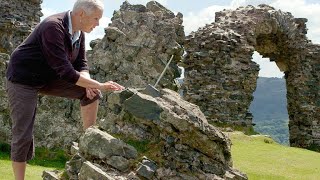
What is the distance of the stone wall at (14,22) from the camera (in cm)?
2333

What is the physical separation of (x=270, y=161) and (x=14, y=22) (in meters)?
15.3

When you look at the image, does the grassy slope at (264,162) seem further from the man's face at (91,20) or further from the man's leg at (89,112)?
the man's face at (91,20)

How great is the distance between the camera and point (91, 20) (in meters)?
5.46

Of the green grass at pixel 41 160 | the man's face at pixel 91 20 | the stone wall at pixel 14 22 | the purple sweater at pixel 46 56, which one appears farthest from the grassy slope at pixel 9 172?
the stone wall at pixel 14 22

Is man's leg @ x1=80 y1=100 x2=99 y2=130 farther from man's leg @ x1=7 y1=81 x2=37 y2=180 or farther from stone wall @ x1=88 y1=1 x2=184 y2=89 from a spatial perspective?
stone wall @ x1=88 y1=1 x2=184 y2=89

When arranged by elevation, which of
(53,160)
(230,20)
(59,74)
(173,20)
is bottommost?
(53,160)

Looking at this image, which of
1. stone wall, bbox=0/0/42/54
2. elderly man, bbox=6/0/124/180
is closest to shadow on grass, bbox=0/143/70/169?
elderly man, bbox=6/0/124/180

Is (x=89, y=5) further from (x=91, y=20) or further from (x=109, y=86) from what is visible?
(x=109, y=86)

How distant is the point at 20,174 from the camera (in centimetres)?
555

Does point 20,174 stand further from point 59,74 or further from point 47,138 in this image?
point 47,138

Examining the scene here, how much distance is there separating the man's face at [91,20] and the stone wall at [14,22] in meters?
18.3

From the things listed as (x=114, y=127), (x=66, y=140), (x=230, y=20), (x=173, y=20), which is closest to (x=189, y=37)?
(x=230, y=20)

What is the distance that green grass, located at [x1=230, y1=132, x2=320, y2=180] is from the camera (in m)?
11.7

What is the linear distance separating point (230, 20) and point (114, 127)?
1803 centimetres
